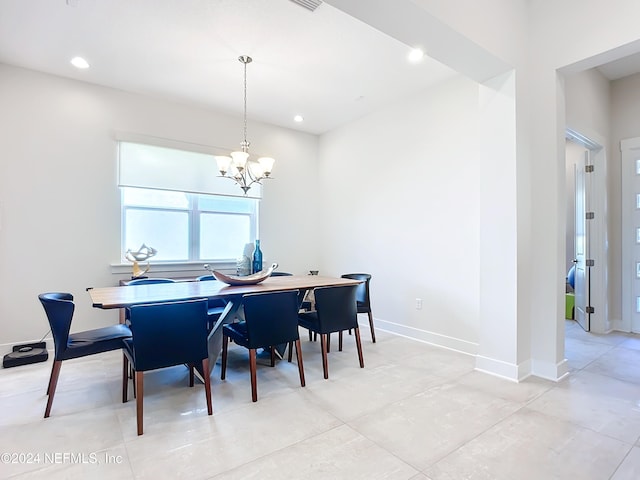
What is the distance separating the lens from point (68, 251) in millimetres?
3682

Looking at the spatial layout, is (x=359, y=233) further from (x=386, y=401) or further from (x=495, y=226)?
(x=386, y=401)

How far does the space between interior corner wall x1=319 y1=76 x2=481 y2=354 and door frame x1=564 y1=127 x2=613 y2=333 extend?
1947 millimetres

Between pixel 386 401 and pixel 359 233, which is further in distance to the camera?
pixel 359 233

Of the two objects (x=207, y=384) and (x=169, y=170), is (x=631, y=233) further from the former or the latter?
(x=169, y=170)

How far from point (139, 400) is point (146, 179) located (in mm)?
2917

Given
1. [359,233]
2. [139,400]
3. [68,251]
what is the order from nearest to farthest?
[139,400] < [68,251] < [359,233]

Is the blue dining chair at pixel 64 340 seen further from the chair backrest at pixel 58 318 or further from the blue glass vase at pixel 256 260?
the blue glass vase at pixel 256 260

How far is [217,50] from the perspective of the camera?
3096 mm

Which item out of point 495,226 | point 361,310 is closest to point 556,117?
point 495,226

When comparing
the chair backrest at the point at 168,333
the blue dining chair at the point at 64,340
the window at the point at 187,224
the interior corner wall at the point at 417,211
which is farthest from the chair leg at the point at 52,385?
the interior corner wall at the point at 417,211

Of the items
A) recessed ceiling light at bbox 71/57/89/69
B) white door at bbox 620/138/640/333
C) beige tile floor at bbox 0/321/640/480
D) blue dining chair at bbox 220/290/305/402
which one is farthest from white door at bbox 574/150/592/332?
recessed ceiling light at bbox 71/57/89/69

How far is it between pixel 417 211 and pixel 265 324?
2.40 meters

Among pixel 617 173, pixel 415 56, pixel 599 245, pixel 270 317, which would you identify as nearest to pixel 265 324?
pixel 270 317

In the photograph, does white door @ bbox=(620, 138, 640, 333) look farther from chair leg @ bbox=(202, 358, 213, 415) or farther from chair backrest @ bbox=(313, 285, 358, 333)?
chair leg @ bbox=(202, 358, 213, 415)
